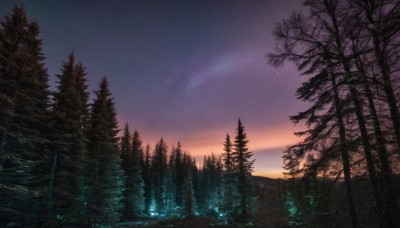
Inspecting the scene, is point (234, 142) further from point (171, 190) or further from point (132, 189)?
point (171, 190)

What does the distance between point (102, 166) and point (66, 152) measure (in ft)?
17.9

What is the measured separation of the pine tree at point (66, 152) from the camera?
20.2 metres

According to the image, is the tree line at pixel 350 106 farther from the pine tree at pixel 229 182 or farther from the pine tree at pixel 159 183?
the pine tree at pixel 159 183

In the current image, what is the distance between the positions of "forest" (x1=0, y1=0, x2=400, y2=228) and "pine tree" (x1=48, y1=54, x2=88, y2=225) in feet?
0.31

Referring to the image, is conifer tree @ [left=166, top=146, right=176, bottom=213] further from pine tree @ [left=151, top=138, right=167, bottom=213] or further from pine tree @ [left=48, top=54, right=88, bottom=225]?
pine tree @ [left=48, top=54, right=88, bottom=225]

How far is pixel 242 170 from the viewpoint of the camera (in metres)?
38.2

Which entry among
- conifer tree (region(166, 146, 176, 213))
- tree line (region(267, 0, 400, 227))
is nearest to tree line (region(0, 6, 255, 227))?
tree line (region(267, 0, 400, 227))

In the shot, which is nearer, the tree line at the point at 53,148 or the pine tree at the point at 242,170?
the tree line at the point at 53,148

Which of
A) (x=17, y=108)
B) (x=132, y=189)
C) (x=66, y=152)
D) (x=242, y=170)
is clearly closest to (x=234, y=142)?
(x=242, y=170)

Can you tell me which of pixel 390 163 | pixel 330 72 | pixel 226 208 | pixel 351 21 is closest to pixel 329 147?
pixel 390 163

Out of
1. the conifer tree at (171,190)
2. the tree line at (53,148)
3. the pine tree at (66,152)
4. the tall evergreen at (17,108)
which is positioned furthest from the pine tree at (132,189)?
the tall evergreen at (17,108)

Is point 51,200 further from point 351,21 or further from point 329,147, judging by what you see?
point 351,21

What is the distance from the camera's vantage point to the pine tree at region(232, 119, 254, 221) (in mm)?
36656

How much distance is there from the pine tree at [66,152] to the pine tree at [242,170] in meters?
22.4
